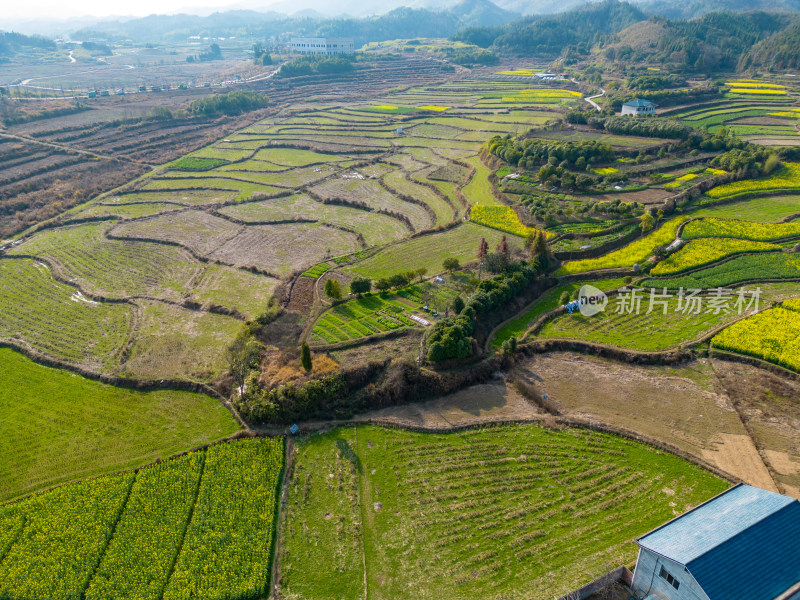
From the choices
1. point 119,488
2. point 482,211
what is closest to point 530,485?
point 119,488

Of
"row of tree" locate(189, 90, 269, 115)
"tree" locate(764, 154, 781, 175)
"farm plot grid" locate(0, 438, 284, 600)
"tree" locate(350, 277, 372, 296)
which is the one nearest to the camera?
"farm plot grid" locate(0, 438, 284, 600)

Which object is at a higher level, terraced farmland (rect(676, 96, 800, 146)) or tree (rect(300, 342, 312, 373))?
terraced farmland (rect(676, 96, 800, 146))

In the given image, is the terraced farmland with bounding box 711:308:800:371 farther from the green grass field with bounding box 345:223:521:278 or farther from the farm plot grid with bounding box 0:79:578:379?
the farm plot grid with bounding box 0:79:578:379

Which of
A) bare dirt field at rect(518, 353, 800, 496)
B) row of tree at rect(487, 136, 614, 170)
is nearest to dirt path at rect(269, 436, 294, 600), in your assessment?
bare dirt field at rect(518, 353, 800, 496)

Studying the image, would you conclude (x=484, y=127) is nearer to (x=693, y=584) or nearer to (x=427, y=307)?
(x=427, y=307)

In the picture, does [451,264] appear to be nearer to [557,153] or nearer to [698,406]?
[698,406]

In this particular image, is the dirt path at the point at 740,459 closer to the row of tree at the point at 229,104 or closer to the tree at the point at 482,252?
the tree at the point at 482,252
